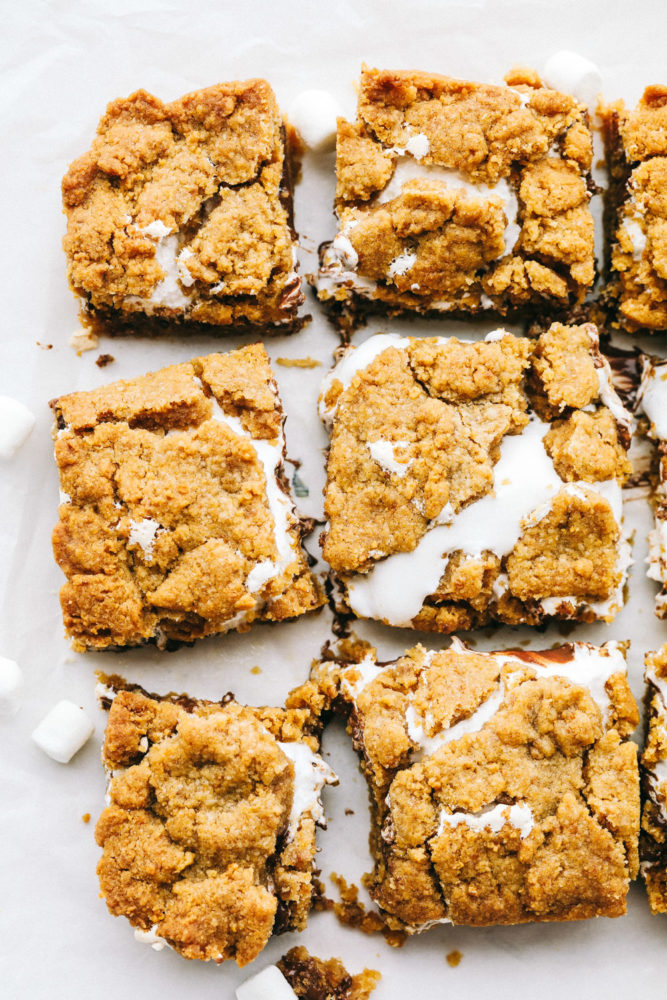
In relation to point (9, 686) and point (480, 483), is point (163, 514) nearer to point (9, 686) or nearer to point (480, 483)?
point (9, 686)

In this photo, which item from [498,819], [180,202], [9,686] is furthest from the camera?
[9,686]

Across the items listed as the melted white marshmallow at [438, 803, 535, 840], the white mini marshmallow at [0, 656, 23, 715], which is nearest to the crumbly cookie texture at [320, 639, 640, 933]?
the melted white marshmallow at [438, 803, 535, 840]

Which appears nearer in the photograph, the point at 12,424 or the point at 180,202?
the point at 180,202

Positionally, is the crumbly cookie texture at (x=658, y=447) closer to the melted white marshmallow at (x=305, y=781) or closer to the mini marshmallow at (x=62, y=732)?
the melted white marshmallow at (x=305, y=781)

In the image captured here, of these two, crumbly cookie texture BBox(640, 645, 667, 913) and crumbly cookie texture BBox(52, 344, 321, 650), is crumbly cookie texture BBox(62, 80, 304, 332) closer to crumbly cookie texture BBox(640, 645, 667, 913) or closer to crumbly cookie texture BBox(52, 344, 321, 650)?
crumbly cookie texture BBox(52, 344, 321, 650)

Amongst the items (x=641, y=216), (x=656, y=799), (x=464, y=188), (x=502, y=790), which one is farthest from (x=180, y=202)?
(x=656, y=799)

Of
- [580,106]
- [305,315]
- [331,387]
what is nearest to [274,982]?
[331,387]

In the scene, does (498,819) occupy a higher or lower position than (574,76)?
lower

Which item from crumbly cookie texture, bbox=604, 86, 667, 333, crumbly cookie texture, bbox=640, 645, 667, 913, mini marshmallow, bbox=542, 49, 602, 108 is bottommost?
crumbly cookie texture, bbox=640, 645, 667, 913
